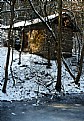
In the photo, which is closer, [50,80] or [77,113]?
[77,113]

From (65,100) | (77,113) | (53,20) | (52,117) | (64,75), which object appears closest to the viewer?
(52,117)

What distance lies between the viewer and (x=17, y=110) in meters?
15.3

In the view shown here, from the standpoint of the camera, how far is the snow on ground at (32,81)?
1962 centimetres

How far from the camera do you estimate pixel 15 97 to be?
1869cm

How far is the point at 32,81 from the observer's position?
73.8 ft

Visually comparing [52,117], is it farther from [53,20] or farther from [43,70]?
[53,20]

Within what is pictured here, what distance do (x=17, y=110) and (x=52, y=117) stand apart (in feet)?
7.28

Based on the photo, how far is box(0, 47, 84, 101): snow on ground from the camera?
773 inches

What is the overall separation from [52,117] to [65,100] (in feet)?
16.3

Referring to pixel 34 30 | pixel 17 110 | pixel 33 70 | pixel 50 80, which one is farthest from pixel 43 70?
pixel 17 110

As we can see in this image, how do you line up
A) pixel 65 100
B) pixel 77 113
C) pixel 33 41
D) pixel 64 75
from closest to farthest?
1. pixel 77 113
2. pixel 65 100
3. pixel 64 75
4. pixel 33 41

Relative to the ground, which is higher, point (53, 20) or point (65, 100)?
point (53, 20)

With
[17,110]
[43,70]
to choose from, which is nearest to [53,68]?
[43,70]

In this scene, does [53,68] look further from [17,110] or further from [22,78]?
[17,110]
